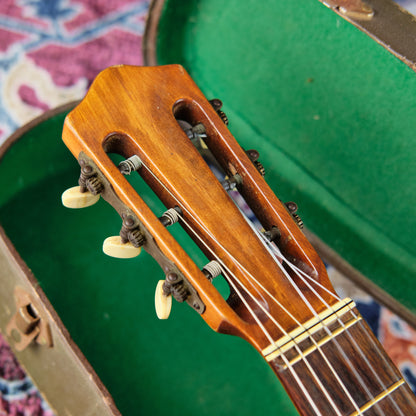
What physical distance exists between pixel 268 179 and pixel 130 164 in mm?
433

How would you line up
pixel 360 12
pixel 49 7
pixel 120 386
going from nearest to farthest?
pixel 360 12 < pixel 120 386 < pixel 49 7

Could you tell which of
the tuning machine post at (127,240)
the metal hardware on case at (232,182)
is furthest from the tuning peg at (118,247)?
the metal hardware on case at (232,182)

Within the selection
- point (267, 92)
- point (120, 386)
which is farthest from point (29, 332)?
point (267, 92)

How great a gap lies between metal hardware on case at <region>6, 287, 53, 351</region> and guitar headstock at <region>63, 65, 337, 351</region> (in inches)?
8.6

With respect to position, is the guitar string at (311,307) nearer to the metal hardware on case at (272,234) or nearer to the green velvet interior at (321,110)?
the metal hardware on case at (272,234)

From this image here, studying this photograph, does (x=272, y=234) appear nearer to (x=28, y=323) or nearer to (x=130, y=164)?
(x=130, y=164)

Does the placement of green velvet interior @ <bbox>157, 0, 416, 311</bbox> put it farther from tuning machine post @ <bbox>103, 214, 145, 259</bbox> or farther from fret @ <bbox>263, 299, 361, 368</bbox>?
tuning machine post @ <bbox>103, 214, 145, 259</bbox>

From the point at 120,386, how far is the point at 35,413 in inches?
9.1

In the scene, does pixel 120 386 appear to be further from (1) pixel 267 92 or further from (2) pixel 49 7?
(2) pixel 49 7

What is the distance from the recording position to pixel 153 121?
0.67m

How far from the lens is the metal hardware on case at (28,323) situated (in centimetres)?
76

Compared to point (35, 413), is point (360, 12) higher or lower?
higher

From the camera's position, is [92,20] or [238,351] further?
[92,20]

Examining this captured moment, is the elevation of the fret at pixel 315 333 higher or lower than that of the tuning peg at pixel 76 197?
lower
